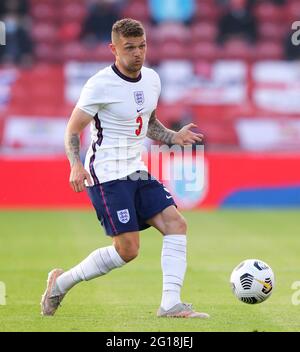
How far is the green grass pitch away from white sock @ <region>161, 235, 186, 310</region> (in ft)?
0.83

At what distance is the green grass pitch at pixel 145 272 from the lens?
7242 mm

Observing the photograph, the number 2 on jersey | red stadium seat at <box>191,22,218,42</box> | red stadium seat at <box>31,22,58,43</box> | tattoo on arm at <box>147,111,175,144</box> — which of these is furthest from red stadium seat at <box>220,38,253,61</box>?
the number 2 on jersey

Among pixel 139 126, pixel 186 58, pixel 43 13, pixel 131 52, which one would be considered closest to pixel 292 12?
pixel 186 58

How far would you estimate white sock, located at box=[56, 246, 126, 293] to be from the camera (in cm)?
750

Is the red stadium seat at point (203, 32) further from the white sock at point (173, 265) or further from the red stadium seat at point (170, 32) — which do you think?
the white sock at point (173, 265)

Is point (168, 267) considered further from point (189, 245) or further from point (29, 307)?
point (189, 245)

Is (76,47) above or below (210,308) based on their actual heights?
above

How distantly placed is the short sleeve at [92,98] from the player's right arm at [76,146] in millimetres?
41

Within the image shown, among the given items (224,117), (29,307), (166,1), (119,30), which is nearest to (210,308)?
(29,307)

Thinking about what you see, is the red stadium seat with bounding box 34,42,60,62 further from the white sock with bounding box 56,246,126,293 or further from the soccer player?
the white sock with bounding box 56,246,126,293

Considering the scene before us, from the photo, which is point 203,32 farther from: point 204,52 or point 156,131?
point 156,131

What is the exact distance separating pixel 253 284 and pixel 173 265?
26.6 inches
